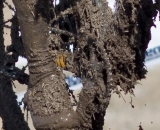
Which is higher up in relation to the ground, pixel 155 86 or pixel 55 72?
pixel 55 72

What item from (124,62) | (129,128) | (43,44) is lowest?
(129,128)

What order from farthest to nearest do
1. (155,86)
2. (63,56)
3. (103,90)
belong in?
1. (155,86)
2. (63,56)
3. (103,90)

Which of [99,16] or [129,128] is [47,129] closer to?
[99,16]

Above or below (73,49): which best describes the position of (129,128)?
below

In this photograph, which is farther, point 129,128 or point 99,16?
point 129,128

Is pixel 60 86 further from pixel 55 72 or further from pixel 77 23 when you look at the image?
pixel 77 23

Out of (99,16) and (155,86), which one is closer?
(99,16)

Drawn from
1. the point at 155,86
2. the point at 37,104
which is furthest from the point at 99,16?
the point at 155,86

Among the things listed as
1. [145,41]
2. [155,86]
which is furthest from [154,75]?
[145,41]

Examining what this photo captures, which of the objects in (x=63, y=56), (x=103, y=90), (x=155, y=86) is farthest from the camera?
(x=155, y=86)
